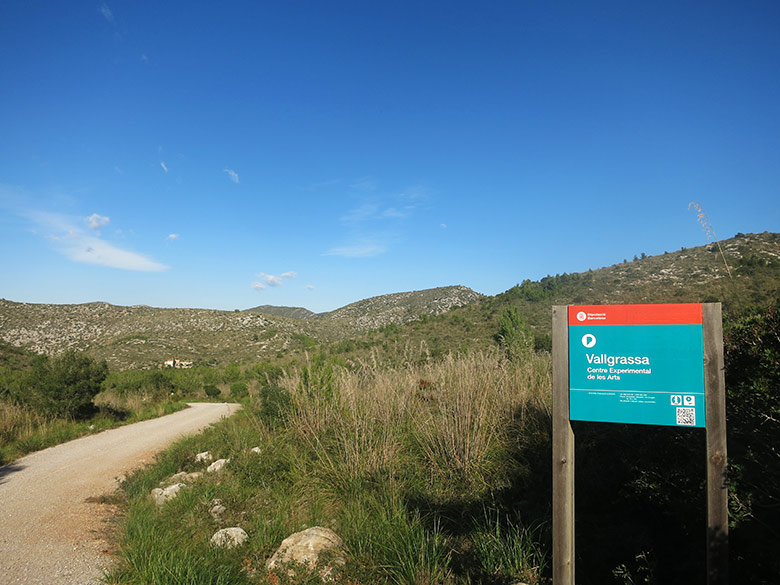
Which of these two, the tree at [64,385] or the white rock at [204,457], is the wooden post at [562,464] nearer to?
the white rock at [204,457]

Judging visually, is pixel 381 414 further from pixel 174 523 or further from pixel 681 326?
pixel 681 326

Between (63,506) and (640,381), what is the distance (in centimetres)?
670

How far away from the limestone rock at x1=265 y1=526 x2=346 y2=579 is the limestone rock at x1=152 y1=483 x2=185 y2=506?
2.22 metres

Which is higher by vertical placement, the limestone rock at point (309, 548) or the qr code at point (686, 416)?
the qr code at point (686, 416)

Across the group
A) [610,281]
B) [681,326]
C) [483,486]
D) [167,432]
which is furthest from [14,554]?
[610,281]

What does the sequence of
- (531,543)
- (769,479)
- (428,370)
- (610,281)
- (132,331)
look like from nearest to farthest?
(769,479) < (531,543) < (428,370) < (610,281) < (132,331)

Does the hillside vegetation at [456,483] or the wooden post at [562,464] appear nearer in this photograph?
the wooden post at [562,464]

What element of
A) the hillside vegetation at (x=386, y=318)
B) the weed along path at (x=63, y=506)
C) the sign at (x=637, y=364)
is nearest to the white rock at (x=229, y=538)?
the weed along path at (x=63, y=506)

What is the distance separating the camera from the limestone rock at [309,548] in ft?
12.4

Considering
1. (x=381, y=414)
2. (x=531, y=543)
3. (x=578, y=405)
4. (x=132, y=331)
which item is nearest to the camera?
(x=578, y=405)

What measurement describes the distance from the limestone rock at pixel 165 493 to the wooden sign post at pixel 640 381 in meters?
4.65

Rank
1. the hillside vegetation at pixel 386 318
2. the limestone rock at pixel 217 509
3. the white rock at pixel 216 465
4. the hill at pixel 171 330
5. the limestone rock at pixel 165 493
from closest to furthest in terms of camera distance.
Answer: the limestone rock at pixel 217 509
the limestone rock at pixel 165 493
the white rock at pixel 216 465
the hillside vegetation at pixel 386 318
the hill at pixel 171 330

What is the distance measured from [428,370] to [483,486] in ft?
8.60

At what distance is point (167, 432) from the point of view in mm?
10641
